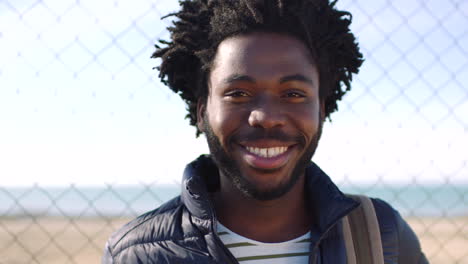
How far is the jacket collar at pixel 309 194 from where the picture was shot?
68.7 inches

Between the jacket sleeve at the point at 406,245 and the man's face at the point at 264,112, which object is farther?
the jacket sleeve at the point at 406,245

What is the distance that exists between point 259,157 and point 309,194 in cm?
36

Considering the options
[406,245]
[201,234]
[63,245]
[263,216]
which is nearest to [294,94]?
[263,216]

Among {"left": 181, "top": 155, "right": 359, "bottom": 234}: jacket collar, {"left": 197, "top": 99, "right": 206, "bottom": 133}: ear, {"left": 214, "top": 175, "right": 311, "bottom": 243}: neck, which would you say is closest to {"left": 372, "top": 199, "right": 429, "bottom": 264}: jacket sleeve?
{"left": 181, "top": 155, "right": 359, "bottom": 234}: jacket collar

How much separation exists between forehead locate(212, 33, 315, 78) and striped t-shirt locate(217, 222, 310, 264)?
0.60 metres

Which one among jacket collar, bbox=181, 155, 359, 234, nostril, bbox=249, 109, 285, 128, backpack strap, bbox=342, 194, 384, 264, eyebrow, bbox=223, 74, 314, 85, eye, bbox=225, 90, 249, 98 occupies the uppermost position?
eyebrow, bbox=223, 74, 314, 85

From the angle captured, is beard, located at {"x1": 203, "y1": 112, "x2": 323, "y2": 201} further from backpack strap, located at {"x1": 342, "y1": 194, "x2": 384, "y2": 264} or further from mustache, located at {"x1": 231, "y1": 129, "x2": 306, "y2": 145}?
backpack strap, located at {"x1": 342, "y1": 194, "x2": 384, "y2": 264}

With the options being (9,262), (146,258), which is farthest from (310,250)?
(9,262)

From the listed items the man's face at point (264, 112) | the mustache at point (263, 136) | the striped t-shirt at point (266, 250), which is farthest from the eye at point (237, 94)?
the striped t-shirt at point (266, 250)

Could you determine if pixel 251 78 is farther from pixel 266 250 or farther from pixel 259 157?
pixel 266 250

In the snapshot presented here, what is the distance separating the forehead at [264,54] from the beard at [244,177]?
0.77 feet

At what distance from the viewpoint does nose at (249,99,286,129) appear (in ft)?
5.50

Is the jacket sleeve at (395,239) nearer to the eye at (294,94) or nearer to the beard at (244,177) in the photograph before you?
the beard at (244,177)

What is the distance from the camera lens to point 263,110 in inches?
66.6
